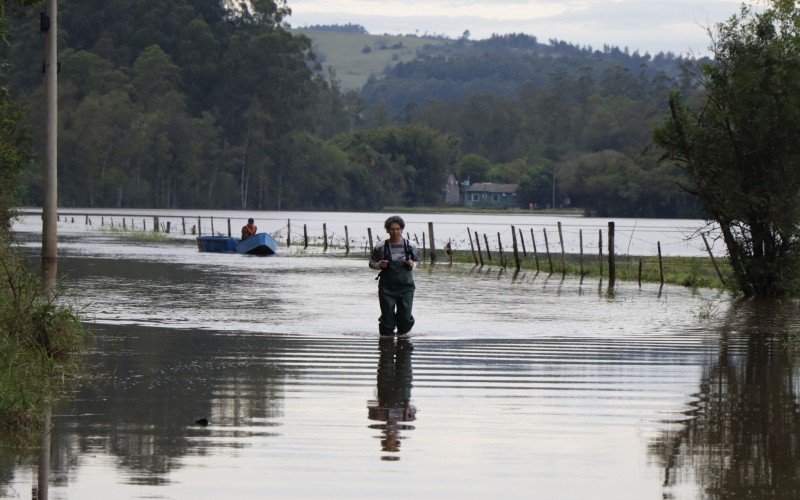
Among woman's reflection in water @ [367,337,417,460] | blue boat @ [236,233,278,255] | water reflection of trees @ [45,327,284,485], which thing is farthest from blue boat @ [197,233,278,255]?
woman's reflection in water @ [367,337,417,460]

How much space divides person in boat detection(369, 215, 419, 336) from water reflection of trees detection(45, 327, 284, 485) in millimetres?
1739

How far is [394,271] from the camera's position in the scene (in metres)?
17.7

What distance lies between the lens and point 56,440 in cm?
926

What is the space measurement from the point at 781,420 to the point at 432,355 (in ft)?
20.0

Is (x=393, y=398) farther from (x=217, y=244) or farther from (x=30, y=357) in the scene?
(x=217, y=244)

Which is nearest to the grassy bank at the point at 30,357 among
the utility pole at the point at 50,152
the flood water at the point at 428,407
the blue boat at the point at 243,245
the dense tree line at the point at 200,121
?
the flood water at the point at 428,407

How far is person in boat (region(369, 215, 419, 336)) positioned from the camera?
17569mm

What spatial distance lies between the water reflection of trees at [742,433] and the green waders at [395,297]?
169 inches

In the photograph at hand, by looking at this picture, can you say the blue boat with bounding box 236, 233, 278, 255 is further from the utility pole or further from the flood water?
the utility pole

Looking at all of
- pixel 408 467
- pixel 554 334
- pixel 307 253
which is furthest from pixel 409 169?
pixel 408 467

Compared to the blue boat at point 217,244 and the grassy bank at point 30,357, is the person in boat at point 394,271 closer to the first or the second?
the grassy bank at point 30,357

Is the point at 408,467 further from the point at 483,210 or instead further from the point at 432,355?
the point at 483,210

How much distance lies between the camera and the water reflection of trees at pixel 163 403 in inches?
348

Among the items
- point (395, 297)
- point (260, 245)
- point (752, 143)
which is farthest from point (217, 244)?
point (395, 297)
